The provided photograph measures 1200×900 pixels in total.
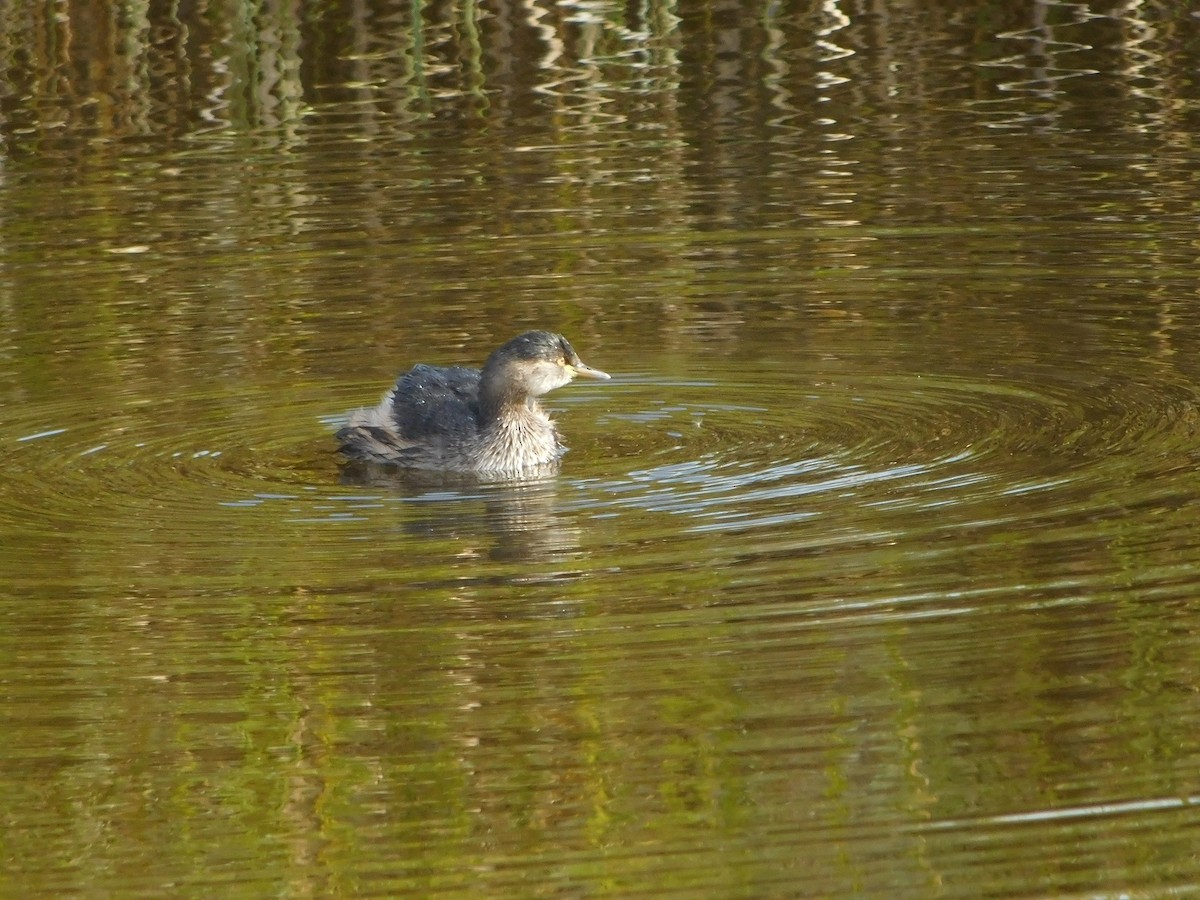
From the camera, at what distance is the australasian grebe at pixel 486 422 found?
9570 mm

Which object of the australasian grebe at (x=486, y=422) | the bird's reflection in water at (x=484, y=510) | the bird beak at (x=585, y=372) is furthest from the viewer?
the bird beak at (x=585, y=372)

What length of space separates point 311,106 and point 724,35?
3.20 m

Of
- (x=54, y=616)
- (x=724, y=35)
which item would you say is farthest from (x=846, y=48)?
(x=54, y=616)

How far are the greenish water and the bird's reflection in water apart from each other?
0.16ft

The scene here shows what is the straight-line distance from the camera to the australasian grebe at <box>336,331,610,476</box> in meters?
9.57

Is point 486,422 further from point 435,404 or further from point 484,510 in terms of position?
point 484,510

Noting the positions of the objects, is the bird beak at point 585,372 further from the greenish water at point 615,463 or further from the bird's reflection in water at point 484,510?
the bird's reflection in water at point 484,510

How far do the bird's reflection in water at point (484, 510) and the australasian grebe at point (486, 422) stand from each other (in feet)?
0.26

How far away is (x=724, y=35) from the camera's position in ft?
59.1

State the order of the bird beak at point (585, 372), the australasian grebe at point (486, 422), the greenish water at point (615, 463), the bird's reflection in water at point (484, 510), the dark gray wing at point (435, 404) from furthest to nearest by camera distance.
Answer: the bird beak at point (585, 372) → the dark gray wing at point (435, 404) → the australasian grebe at point (486, 422) → the bird's reflection in water at point (484, 510) → the greenish water at point (615, 463)

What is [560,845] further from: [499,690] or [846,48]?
[846,48]

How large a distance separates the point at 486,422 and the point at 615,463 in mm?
630

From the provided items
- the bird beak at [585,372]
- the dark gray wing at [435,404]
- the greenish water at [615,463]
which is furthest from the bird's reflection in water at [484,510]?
the bird beak at [585,372]

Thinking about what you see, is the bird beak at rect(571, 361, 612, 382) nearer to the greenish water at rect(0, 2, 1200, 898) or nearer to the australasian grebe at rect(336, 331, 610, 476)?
the australasian grebe at rect(336, 331, 610, 476)
